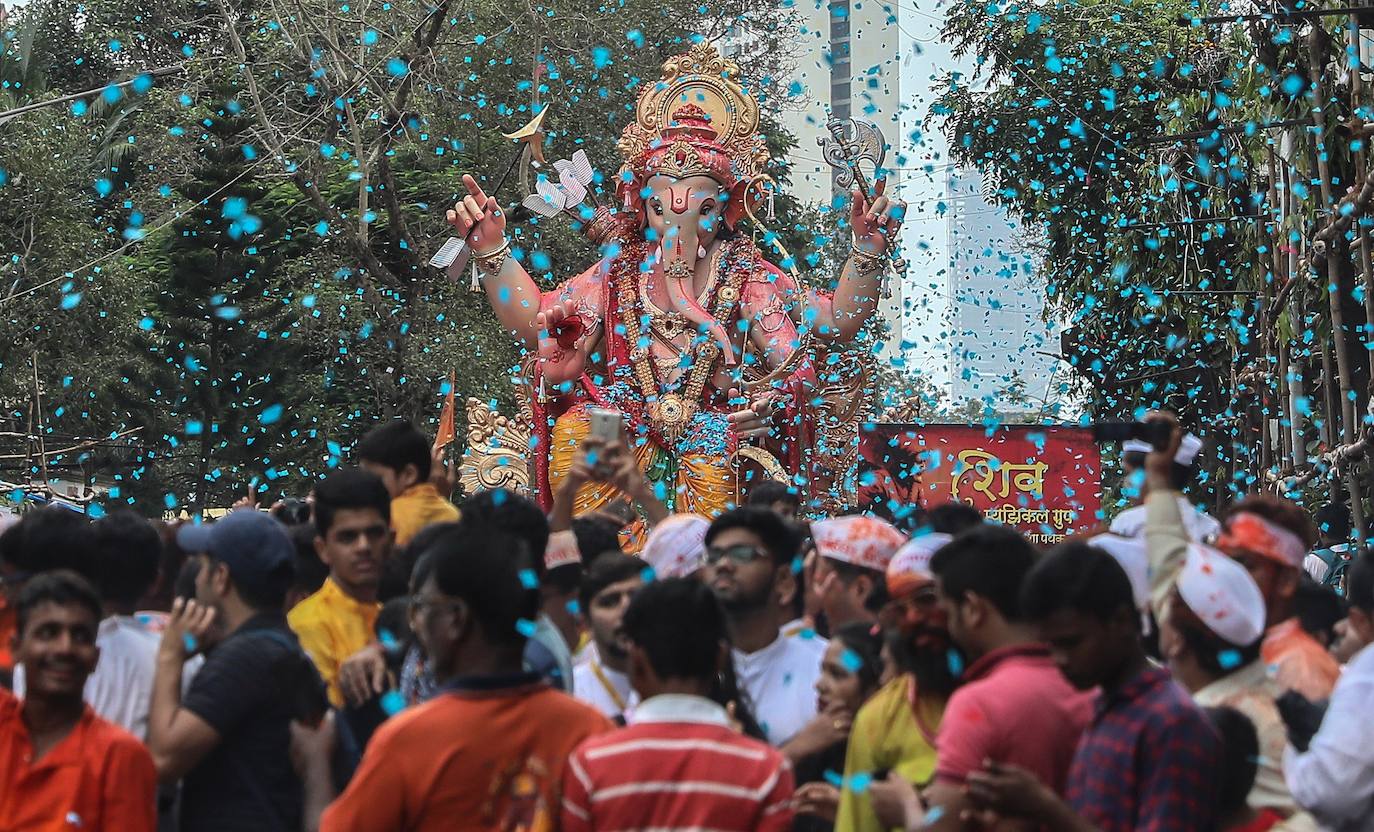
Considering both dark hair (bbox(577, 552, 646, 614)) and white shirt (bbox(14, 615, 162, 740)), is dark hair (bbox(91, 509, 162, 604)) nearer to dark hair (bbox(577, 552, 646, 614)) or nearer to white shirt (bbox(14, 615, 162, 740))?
white shirt (bbox(14, 615, 162, 740))

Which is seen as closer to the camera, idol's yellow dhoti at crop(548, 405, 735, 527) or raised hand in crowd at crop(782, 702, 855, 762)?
raised hand in crowd at crop(782, 702, 855, 762)

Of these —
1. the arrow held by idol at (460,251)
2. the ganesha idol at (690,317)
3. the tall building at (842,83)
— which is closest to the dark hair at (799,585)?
the arrow held by idol at (460,251)

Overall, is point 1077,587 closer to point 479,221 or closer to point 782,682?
point 782,682

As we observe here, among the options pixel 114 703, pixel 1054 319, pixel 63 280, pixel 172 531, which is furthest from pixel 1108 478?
pixel 114 703

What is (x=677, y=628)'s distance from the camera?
12.7 feet

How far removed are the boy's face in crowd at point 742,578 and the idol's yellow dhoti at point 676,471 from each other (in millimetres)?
6881

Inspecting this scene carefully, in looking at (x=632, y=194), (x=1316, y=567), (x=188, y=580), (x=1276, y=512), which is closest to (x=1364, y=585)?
(x=1276, y=512)

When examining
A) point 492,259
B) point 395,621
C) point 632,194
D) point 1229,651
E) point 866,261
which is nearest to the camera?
point 1229,651

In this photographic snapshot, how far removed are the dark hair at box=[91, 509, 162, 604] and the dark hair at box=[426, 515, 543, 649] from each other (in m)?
1.28

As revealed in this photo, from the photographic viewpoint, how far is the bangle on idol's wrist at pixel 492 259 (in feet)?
41.3

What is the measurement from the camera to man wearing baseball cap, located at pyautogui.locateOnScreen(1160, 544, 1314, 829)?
4051mm

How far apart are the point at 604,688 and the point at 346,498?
3.00 ft

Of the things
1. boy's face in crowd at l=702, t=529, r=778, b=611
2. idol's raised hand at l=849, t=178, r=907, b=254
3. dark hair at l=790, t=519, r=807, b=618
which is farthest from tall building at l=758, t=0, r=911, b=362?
boy's face in crowd at l=702, t=529, r=778, b=611

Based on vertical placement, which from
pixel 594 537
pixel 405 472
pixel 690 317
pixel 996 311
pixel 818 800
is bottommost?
pixel 818 800
